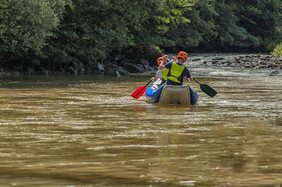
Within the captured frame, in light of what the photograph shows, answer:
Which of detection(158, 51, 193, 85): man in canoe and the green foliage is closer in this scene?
detection(158, 51, 193, 85): man in canoe

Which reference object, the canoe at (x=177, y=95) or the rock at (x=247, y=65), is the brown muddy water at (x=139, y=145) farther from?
the rock at (x=247, y=65)

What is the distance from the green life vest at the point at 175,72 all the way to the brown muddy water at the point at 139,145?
1.02 meters

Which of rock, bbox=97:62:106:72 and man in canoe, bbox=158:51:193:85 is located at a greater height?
man in canoe, bbox=158:51:193:85

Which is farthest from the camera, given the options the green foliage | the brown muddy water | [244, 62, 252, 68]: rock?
[244, 62, 252, 68]: rock

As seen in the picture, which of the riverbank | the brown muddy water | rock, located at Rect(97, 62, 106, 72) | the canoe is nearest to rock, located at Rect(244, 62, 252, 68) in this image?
the riverbank

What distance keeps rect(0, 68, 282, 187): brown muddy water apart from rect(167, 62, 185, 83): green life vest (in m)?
1.02

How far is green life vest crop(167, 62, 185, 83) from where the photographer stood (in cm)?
1367

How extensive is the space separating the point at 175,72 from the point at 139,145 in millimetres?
6719

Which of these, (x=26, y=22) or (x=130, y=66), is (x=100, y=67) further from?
(x=26, y=22)

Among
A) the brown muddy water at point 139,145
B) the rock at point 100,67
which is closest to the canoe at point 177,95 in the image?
the brown muddy water at point 139,145

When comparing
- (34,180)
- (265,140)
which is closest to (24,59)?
(265,140)

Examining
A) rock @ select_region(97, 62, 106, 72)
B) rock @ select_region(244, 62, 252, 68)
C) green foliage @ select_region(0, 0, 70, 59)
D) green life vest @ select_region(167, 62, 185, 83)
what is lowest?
rock @ select_region(244, 62, 252, 68)

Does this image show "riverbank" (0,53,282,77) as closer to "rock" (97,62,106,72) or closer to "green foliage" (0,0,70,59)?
"rock" (97,62,106,72)

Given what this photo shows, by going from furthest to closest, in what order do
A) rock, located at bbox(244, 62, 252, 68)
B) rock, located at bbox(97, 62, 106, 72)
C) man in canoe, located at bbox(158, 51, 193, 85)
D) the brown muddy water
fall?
rock, located at bbox(244, 62, 252, 68) < rock, located at bbox(97, 62, 106, 72) < man in canoe, located at bbox(158, 51, 193, 85) < the brown muddy water
